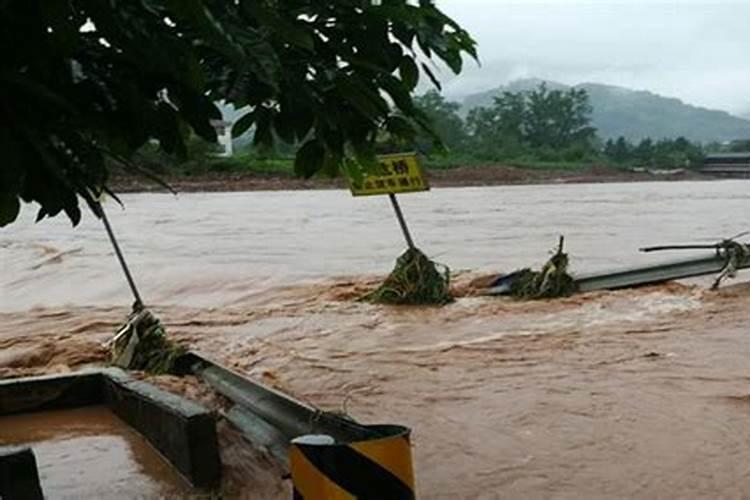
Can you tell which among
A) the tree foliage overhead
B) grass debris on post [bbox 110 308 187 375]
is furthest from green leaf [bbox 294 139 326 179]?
grass debris on post [bbox 110 308 187 375]

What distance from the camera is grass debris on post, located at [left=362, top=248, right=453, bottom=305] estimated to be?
33.4 feet

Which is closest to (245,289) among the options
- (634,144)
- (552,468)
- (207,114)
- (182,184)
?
(552,468)

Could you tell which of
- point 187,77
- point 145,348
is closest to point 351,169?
point 187,77

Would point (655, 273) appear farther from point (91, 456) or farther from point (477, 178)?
point (477, 178)

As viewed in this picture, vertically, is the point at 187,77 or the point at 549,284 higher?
the point at 187,77

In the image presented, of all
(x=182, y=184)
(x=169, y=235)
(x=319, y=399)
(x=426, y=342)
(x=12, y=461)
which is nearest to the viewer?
(x=12, y=461)

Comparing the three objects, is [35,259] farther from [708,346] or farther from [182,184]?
[182,184]

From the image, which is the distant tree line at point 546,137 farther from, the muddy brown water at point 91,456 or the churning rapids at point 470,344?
the muddy brown water at point 91,456

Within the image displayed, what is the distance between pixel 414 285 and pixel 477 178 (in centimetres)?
4139

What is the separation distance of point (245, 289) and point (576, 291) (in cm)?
446

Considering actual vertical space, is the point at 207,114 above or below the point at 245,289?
above

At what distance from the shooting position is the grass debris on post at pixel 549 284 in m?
10.2

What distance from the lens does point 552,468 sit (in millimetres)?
4586

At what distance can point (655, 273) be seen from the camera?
35.9ft
